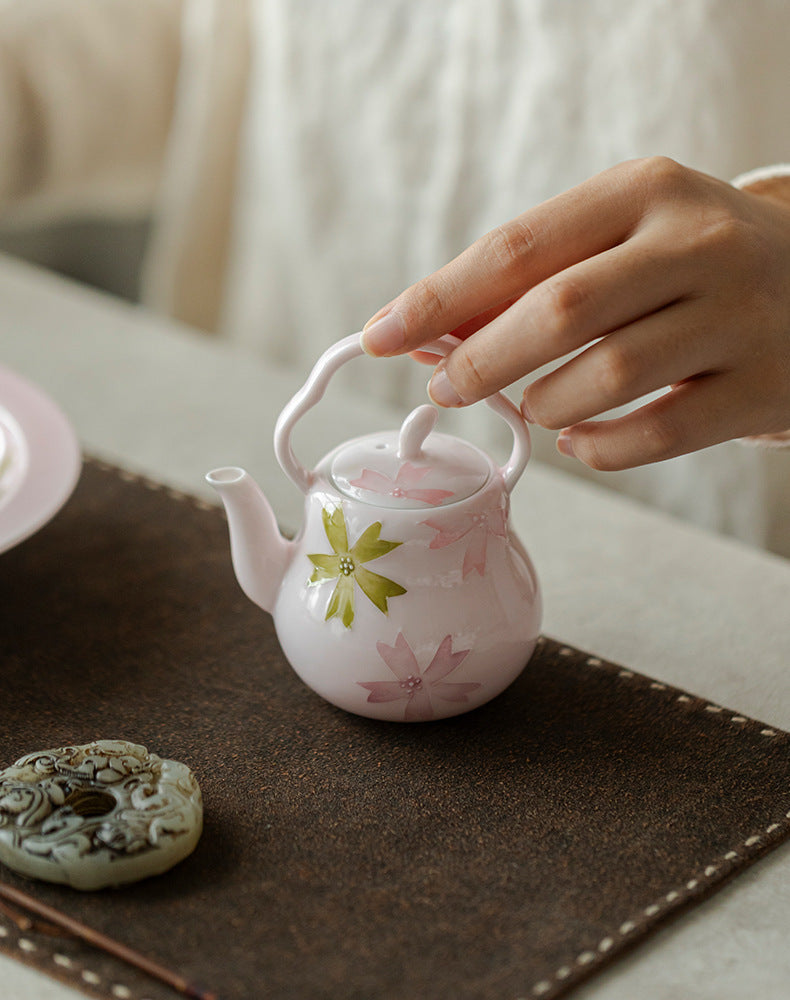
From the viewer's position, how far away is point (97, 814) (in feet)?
1.43

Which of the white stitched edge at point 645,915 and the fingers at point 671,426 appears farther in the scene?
the fingers at point 671,426

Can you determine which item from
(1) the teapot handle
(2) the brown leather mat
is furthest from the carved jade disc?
(1) the teapot handle

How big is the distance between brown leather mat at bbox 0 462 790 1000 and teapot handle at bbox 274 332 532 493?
127 mm

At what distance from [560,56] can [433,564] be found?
70cm

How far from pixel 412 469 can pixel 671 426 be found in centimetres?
13

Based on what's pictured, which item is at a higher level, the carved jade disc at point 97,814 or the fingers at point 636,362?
the fingers at point 636,362

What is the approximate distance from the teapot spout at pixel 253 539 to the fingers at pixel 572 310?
123 millimetres

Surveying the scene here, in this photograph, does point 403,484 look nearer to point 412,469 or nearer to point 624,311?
point 412,469

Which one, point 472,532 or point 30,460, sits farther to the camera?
point 30,460

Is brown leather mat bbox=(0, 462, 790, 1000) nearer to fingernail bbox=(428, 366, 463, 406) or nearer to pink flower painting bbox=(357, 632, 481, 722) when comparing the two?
pink flower painting bbox=(357, 632, 481, 722)

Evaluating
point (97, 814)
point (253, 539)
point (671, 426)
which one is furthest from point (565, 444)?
point (97, 814)

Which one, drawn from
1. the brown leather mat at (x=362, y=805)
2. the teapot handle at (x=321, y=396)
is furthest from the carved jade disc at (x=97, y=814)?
the teapot handle at (x=321, y=396)

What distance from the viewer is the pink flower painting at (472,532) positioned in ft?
1.57

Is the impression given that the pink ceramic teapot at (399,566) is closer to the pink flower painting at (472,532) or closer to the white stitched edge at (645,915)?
the pink flower painting at (472,532)
